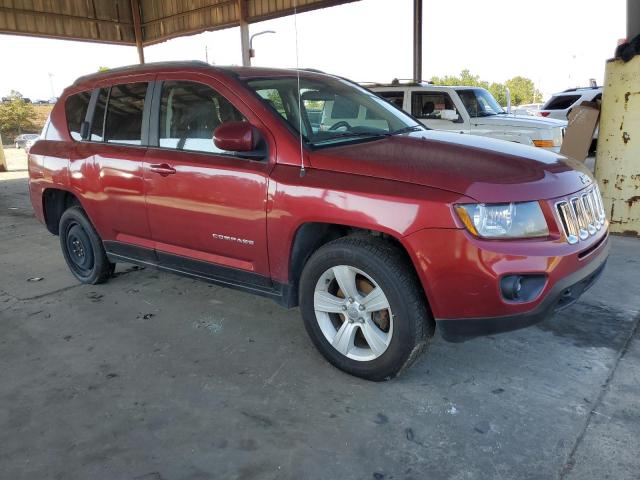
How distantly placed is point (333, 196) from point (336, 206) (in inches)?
2.2

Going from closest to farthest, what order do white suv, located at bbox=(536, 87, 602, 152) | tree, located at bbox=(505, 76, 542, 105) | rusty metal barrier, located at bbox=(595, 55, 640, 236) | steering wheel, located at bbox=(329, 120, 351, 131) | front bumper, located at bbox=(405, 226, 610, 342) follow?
front bumper, located at bbox=(405, 226, 610, 342)
steering wheel, located at bbox=(329, 120, 351, 131)
rusty metal barrier, located at bbox=(595, 55, 640, 236)
white suv, located at bbox=(536, 87, 602, 152)
tree, located at bbox=(505, 76, 542, 105)

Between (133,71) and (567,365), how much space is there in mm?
3582

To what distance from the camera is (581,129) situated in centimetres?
610

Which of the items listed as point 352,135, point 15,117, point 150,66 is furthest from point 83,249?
point 15,117

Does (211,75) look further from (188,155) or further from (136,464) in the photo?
(136,464)

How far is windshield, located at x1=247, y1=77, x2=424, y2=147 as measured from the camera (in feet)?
10.6

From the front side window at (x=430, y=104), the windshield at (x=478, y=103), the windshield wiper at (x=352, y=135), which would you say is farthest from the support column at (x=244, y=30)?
the windshield wiper at (x=352, y=135)

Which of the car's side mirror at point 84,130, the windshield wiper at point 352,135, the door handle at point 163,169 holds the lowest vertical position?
the door handle at point 163,169

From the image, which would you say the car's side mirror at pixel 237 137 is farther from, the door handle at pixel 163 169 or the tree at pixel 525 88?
the tree at pixel 525 88

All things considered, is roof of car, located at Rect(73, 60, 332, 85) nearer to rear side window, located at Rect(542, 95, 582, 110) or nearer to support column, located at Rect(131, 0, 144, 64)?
rear side window, located at Rect(542, 95, 582, 110)

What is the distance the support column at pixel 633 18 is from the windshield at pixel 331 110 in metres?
3.18

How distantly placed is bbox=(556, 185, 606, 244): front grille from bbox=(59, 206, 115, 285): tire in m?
3.57

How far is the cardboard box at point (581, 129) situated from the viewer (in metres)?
6.05

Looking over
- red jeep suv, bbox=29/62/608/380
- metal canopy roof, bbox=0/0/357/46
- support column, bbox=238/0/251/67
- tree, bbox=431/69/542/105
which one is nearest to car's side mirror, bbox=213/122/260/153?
red jeep suv, bbox=29/62/608/380
